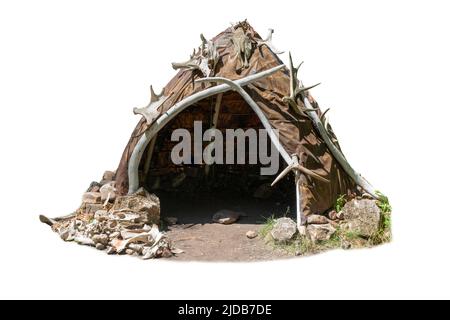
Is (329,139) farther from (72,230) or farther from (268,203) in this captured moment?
(72,230)

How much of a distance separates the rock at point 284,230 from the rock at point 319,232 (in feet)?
0.55

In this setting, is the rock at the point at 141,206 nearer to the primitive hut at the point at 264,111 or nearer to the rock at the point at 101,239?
the primitive hut at the point at 264,111

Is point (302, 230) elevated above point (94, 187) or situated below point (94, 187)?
below

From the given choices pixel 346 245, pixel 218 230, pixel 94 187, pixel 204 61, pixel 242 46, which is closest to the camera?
pixel 346 245

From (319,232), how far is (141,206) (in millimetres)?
2076

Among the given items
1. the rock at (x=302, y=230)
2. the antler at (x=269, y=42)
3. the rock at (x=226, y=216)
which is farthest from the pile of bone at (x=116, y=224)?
the antler at (x=269, y=42)

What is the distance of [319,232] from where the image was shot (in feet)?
27.3

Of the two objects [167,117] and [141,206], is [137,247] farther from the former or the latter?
[167,117]

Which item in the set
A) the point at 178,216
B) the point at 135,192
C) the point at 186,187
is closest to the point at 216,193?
the point at 186,187

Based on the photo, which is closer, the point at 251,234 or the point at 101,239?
the point at 101,239

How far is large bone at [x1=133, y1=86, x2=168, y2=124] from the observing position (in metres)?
8.72

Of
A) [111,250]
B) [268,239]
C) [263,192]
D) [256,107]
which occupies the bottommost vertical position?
[111,250]

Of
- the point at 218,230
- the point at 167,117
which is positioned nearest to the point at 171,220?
the point at 218,230

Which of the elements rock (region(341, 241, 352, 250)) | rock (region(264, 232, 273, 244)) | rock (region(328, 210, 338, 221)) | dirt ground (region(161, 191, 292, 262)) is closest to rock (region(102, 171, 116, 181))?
dirt ground (region(161, 191, 292, 262))
